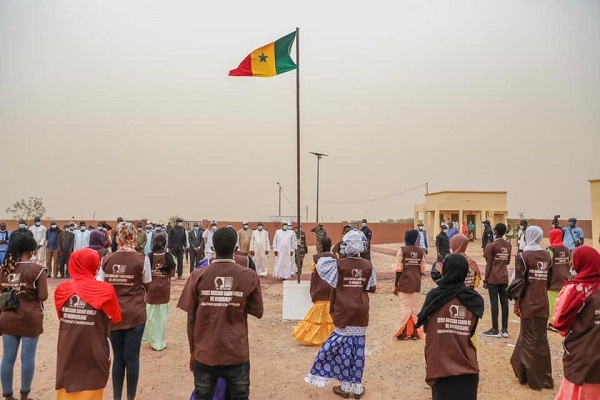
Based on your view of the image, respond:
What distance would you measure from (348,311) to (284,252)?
1019 centimetres

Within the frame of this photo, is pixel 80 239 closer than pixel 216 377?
No

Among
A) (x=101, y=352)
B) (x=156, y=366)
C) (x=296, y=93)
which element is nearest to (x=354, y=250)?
(x=101, y=352)

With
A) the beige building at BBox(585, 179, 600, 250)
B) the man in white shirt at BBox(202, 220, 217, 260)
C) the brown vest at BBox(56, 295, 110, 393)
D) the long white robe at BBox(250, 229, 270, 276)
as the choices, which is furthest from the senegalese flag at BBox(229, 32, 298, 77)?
the beige building at BBox(585, 179, 600, 250)

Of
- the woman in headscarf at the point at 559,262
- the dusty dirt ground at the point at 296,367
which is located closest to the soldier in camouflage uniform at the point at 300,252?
the dusty dirt ground at the point at 296,367

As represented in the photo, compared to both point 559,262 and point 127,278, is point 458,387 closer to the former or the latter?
point 127,278

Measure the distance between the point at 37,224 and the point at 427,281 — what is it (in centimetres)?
1302

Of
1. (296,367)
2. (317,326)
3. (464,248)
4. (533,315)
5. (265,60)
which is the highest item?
(265,60)

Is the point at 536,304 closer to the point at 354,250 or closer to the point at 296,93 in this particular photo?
the point at 354,250

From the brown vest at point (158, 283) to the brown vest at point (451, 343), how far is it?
384cm

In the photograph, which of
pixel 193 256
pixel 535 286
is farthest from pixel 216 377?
pixel 193 256

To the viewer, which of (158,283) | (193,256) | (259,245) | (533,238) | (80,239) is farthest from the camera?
(259,245)

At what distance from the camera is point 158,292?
6332mm

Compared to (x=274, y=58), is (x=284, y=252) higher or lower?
lower

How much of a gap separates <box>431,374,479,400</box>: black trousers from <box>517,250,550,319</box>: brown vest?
233cm
